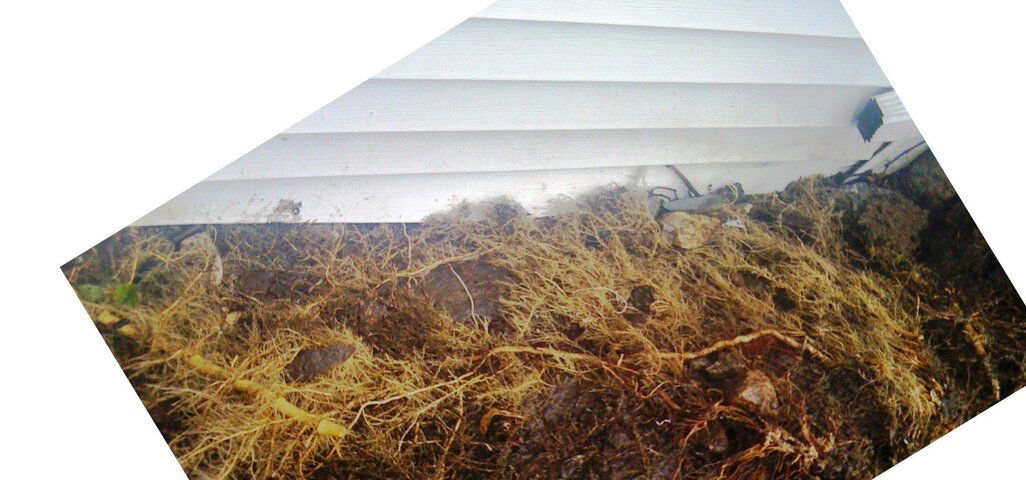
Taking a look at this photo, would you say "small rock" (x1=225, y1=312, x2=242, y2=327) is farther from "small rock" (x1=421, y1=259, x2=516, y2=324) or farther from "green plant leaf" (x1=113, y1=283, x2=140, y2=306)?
"small rock" (x1=421, y1=259, x2=516, y2=324)

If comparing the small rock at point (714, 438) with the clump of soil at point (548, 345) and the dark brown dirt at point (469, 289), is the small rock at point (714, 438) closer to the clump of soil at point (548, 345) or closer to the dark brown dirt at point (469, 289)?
the clump of soil at point (548, 345)

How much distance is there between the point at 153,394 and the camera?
1.40m

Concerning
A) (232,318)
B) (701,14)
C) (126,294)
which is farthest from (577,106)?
→ (126,294)

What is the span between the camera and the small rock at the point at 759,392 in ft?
4.92

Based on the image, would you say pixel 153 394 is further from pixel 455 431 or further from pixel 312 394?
pixel 455 431

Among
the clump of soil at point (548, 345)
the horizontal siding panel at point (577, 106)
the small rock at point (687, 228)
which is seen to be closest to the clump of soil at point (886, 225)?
the clump of soil at point (548, 345)

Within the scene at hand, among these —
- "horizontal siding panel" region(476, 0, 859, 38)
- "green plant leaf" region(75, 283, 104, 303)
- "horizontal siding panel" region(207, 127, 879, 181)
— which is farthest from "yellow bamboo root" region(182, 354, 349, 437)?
"horizontal siding panel" region(476, 0, 859, 38)

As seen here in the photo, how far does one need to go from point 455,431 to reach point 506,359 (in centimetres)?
18

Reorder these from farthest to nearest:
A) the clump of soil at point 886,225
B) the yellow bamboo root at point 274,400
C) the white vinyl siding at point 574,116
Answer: the clump of soil at point 886,225, the white vinyl siding at point 574,116, the yellow bamboo root at point 274,400

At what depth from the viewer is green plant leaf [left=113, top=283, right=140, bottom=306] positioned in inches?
56.7

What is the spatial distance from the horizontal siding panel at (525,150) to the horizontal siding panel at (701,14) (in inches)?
9.4

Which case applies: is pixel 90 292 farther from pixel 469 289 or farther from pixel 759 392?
pixel 759 392

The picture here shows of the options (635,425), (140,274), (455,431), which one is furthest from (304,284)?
(635,425)

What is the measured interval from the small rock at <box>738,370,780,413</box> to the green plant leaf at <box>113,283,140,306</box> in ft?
4.15
